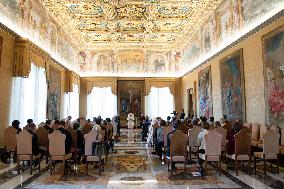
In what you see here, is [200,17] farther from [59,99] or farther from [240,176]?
[240,176]

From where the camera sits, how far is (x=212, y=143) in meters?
8.01

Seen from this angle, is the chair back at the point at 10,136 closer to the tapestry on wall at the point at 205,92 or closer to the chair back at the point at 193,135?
the chair back at the point at 193,135

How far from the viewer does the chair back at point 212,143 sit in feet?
26.2

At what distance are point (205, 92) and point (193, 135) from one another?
9071 mm

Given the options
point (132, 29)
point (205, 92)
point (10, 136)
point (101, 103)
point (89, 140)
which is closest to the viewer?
point (89, 140)

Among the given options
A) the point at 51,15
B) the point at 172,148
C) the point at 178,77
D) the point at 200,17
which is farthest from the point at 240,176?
the point at 178,77

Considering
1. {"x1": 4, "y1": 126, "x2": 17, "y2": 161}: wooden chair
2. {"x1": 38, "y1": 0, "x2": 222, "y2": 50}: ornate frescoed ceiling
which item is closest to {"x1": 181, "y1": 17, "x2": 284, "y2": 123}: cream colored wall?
{"x1": 38, "y1": 0, "x2": 222, "y2": 50}: ornate frescoed ceiling

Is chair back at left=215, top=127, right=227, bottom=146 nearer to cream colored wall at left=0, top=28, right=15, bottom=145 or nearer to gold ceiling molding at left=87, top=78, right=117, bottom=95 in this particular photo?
cream colored wall at left=0, top=28, right=15, bottom=145

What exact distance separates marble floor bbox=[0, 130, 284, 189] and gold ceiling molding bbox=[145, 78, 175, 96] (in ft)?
58.4

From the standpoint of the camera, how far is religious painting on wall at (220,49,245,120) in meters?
13.0

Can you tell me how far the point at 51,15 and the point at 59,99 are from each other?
5.17 m

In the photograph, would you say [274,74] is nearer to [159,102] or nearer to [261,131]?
[261,131]

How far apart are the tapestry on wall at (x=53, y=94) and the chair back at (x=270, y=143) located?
11798mm

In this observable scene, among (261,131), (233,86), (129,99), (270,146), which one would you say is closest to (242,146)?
(270,146)
